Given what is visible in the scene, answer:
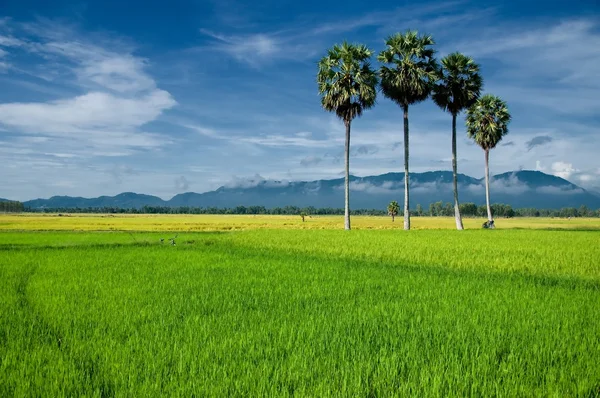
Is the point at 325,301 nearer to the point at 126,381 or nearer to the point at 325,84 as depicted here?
the point at 126,381

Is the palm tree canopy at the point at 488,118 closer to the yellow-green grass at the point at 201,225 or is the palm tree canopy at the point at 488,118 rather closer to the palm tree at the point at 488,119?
the palm tree at the point at 488,119

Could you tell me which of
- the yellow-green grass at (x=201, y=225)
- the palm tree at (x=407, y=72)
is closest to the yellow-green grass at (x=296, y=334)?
the palm tree at (x=407, y=72)

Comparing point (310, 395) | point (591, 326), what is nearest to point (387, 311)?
point (591, 326)

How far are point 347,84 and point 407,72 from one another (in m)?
6.41

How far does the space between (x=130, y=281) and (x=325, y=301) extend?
6.97 m

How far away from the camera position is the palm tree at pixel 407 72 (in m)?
45.8

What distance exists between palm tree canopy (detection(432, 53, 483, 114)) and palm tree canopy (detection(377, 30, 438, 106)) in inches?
88.1

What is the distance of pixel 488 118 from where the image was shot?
2115 inches

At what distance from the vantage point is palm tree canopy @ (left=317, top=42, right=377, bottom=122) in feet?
152

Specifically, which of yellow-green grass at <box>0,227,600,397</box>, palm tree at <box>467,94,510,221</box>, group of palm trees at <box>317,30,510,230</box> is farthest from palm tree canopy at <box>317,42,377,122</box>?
yellow-green grass at <box>0,227,600,397</box>

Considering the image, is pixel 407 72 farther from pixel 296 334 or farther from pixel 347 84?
pixel 296 334

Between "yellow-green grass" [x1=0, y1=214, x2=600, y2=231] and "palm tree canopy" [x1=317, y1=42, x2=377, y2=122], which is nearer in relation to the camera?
"palm tree canopy" [x1=317, y1=42, x2=377, y2=122]

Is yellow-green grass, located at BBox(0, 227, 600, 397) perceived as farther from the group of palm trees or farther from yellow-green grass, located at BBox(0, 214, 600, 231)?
Answer: yellow-green grass, located at BBox(0, 214, 600, 231)

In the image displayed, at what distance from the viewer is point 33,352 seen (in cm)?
682
